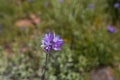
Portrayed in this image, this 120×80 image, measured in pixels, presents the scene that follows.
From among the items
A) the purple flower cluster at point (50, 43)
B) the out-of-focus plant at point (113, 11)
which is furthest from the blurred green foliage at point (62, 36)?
the purple flower cluster at point (50, 43)

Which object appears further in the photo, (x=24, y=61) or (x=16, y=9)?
(x=16, y=9)

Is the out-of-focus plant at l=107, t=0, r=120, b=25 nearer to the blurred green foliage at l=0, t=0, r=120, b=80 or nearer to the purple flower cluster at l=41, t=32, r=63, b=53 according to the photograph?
the blurred green foliage at l=0, t=0, r=120, b=80

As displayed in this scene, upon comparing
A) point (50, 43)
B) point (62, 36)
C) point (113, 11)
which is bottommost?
point (50, 43)

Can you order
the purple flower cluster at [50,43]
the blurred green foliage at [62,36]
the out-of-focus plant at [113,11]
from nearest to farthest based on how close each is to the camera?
the purple flower cluster at [50,43] < the blurred green foliage at [62,36] < the out-of-focus plant at [113,11]

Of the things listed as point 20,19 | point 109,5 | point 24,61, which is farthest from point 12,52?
point 109,5

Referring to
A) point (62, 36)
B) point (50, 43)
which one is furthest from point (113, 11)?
point (50, 43)

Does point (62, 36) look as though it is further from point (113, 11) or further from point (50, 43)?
point (50, 43)

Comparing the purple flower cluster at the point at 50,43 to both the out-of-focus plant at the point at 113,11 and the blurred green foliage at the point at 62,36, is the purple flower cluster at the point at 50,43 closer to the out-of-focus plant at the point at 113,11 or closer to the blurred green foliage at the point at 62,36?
the blurred green foliage at the point at 62,36

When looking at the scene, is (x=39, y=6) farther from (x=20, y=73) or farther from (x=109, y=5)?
(x=20, y=73)
